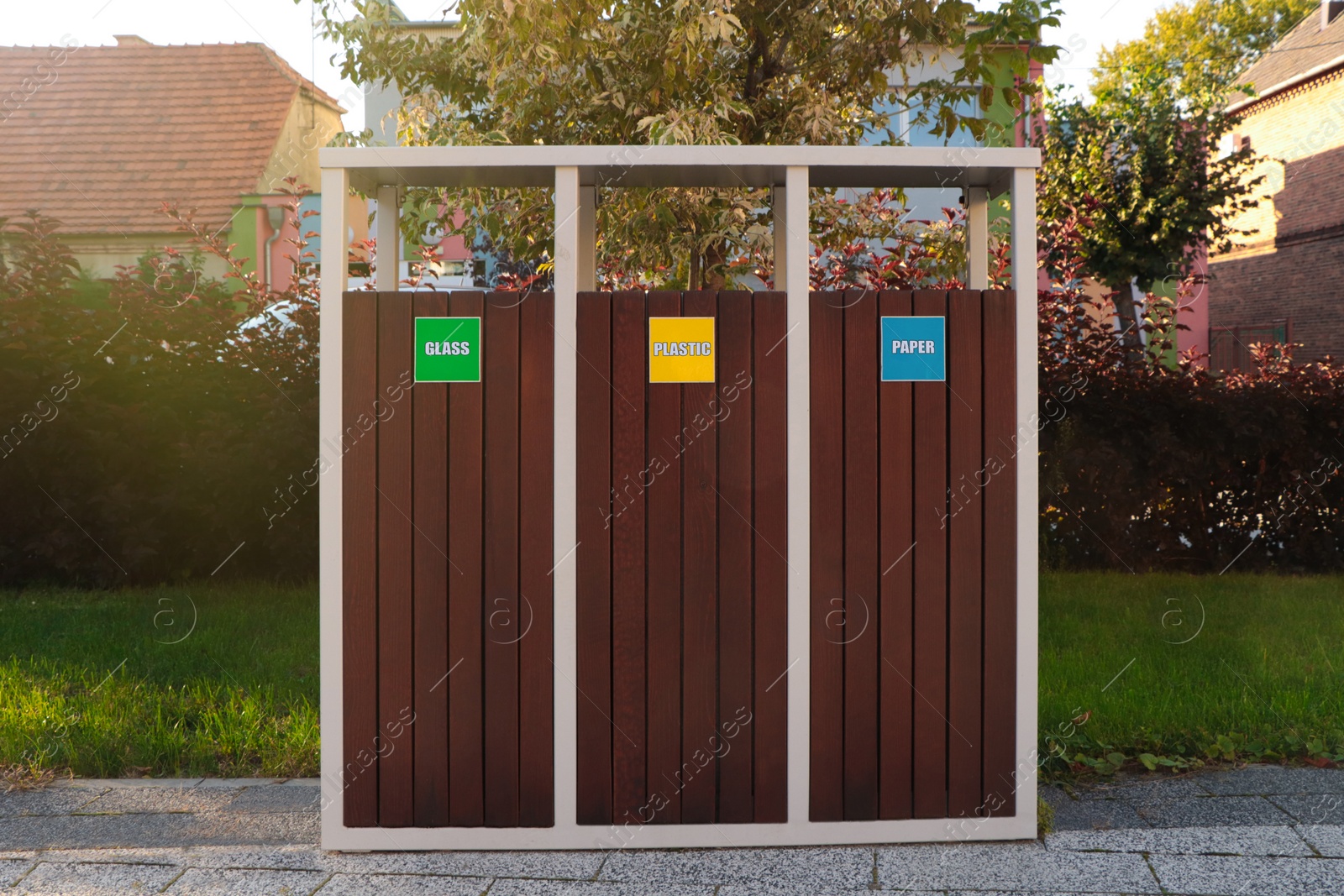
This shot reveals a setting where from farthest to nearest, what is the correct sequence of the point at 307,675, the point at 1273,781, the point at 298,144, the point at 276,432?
1. the point at 298,144
2. the point at 276,432
3. the point at 307,675
4. the point at 1273,781

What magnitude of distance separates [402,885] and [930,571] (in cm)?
178

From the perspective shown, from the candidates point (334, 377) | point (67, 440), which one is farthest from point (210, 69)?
point (334, 377)

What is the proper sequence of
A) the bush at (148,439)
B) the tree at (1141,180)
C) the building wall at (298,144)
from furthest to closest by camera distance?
1. the building wall at (298,144)
2. the tree at (1141,180)
3. the bush at (148,439)

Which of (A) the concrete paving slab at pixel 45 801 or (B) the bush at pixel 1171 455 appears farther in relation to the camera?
(B) the bush at pixel 1171 455

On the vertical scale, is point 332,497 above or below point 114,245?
below

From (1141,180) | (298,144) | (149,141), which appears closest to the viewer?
(1141,180)

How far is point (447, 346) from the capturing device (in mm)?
3441

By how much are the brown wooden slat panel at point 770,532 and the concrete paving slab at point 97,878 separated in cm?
174

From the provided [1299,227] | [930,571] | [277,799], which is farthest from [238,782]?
[1299,227]

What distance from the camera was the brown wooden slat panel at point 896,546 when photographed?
3.48m

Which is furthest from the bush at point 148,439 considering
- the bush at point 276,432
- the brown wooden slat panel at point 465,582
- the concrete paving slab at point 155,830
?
the brown wooden slat panel at point 465,582

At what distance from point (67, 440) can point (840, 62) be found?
5.33 m

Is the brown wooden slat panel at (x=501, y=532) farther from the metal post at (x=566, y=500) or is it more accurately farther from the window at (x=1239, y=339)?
the window at (x=1239, y=339)

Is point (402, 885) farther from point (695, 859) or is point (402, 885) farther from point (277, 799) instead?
point (277, 799)
